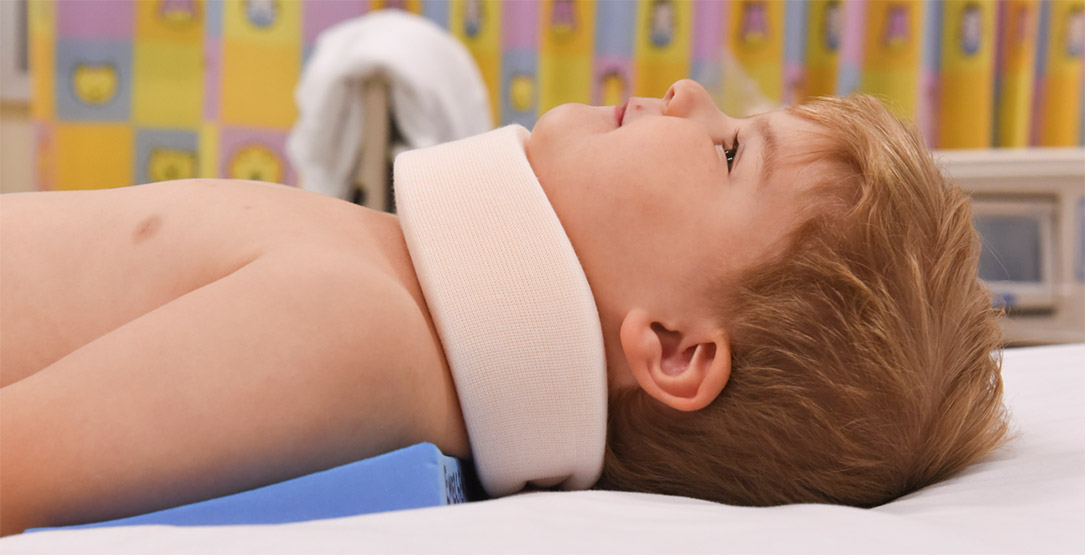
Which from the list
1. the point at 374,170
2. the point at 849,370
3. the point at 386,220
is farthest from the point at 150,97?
the point at 849,370

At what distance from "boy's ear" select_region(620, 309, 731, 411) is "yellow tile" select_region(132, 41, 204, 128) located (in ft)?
7.55

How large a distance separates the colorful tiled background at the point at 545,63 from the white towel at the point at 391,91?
0.61m

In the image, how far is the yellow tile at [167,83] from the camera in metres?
2.60

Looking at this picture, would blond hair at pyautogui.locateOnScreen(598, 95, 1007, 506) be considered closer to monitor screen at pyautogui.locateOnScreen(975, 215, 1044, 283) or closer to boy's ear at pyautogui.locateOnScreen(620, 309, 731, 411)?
boy's ear at pyautogui.locateOnScreen(620, 309, 731, 411)

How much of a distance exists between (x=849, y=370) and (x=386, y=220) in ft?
1.50

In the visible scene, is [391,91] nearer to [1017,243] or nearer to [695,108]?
[695,108]

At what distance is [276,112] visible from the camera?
2.61 m

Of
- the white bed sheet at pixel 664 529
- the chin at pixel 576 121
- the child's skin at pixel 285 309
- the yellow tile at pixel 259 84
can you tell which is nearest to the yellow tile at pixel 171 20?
the yellow tile at pixel 259 84

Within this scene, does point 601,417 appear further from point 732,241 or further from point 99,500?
point 99,500

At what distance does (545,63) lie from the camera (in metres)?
2.65

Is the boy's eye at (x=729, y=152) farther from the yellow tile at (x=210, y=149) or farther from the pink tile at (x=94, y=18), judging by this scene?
the pink tile at (x=94, y=18)

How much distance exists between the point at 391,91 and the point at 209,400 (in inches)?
53.8

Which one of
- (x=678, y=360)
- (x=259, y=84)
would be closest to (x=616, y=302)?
(x=678, y=360)

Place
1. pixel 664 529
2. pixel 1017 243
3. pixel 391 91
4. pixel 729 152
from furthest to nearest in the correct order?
pixel 1017 243 → pixel 391 91 → pixel 729 152 → pixel 664 529
